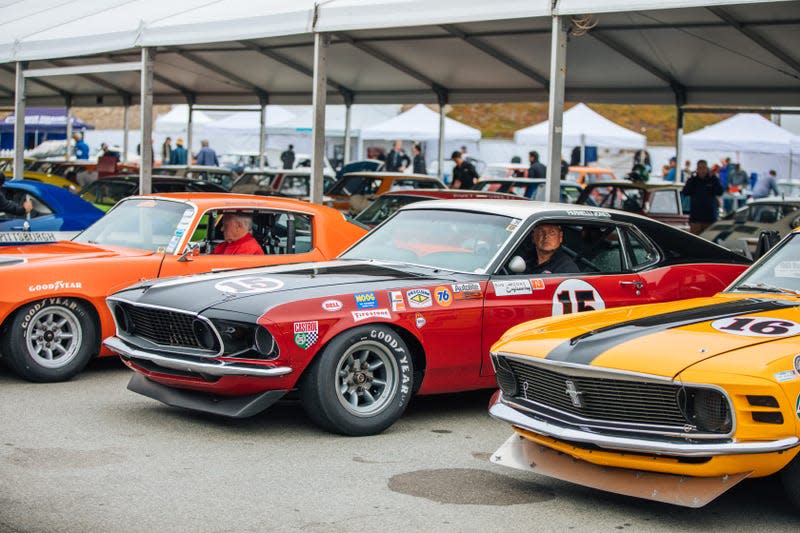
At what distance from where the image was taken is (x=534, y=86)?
1930 cm

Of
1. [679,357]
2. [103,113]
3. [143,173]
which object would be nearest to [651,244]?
[679,357]

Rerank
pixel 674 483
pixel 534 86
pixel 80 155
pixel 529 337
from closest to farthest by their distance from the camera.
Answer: pixel 674 483 < pixel 529 337 < pixel 534 86 < pixel 80 155

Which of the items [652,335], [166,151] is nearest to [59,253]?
[652,335]

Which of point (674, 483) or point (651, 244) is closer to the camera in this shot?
point (674, 483)

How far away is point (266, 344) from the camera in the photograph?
595 centimetres

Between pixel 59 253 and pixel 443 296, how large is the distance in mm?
3383

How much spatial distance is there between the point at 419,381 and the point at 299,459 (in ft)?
3.44

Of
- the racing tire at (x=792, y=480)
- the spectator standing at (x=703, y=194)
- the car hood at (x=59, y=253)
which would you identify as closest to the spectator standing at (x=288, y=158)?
the spectator standing at (x=703, y=194)

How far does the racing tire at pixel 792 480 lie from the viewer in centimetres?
457

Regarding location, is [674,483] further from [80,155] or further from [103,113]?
[103,113]

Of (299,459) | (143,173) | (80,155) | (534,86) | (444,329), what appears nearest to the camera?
(299,459)

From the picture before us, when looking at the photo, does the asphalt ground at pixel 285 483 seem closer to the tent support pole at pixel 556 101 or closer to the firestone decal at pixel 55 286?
the firestone decal at pixel 55 286

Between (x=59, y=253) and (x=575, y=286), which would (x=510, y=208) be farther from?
(x=59, y=253)

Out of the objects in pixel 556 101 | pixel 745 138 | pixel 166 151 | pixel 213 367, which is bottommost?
pixel 213 367
